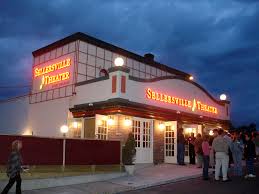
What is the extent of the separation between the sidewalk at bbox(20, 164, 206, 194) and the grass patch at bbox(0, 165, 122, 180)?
71 cm

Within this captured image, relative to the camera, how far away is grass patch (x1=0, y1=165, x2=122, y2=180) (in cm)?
1229

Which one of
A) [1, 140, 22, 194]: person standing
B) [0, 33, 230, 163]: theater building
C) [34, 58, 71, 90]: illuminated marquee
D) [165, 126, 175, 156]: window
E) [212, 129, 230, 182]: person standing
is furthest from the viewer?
[34, 58, 71, 90]: illuminated marquee

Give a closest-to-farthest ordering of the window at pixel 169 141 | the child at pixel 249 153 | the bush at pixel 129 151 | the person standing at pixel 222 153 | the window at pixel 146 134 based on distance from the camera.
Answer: the person standing at pixel 222 153 → the child at pixel 249 153 → the bush at pixel 129 151 → the window at pixel 146 134 → the window at pixel 169 141

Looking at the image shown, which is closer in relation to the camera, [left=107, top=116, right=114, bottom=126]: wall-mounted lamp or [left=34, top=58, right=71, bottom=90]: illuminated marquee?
[left=107, top=116, right=114, bottom=126]: wall-mounted lamp

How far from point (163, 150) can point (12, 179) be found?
1158 centimetres

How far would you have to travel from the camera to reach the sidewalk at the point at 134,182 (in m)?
12.0

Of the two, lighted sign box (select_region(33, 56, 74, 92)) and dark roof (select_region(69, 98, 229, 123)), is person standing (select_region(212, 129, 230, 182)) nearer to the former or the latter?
dark roof (select_region(69, 98, 229, 123))

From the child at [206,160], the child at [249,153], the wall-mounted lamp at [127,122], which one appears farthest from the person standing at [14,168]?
the child at [249,153]

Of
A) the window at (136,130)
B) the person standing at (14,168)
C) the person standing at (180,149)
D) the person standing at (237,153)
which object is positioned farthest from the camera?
the person standing at (180,149)

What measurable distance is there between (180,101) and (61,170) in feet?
35.0

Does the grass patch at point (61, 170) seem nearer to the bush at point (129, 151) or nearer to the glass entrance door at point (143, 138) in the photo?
the bush at point (129, 151)

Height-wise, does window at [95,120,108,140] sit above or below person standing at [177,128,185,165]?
above

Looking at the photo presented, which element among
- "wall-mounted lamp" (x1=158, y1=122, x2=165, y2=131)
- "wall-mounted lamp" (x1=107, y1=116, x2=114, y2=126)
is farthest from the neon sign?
"wall-mounted lamp" (x1=158, y1=122, x2=165, y2=131)

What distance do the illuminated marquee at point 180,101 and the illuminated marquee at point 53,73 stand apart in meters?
5.17
